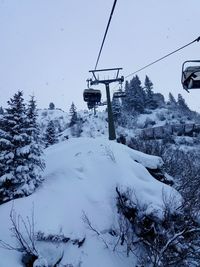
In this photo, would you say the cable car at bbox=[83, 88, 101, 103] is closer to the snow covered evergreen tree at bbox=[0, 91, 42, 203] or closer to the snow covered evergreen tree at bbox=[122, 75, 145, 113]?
the snow covered evergreen tree at bbox=[0, 91, 42, 203]

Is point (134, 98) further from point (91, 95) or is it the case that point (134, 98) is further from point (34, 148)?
point (34, 148)

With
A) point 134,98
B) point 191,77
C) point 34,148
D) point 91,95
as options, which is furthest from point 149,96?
point 191,77

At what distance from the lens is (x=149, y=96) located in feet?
271

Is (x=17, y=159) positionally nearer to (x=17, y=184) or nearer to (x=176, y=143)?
(x=17, y=184)

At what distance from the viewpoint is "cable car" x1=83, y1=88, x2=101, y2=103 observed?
20516 mm

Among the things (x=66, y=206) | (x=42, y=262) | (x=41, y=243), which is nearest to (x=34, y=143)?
(x=66, y=206)

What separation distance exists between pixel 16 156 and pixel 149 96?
7389 centimetres

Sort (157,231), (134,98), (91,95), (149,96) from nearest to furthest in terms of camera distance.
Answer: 1. (157,231)
2. (91,95)
3. (134,98)
4. (149,96)

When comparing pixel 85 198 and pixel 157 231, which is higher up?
pixel 85 198

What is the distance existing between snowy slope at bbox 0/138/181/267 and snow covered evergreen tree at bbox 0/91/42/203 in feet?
2.13

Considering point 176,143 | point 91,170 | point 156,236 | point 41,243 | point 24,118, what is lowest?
point 176,143

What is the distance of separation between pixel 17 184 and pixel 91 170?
3.81 meters

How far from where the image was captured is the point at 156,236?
1073cm

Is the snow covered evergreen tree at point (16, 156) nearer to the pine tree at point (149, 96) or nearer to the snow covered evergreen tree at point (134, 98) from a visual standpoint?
the snow covered evergreen tree at point (134, 98)
